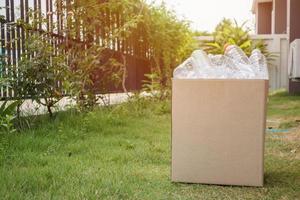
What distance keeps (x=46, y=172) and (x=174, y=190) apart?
22.7 inches

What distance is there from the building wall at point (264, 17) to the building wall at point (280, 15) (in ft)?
9.65

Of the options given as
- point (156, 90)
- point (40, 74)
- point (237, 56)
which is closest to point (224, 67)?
point (237, 56)

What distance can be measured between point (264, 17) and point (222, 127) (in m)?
13.7

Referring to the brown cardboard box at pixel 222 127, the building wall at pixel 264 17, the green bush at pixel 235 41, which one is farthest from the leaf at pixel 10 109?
the building wall at pixel 264 17

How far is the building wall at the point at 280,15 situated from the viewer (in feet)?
37.0

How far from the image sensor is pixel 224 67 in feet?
6.28

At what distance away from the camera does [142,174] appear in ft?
6.55

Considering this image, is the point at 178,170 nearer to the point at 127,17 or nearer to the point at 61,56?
the point at 61,56

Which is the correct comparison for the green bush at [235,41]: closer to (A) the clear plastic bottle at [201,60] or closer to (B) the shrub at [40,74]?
(B) the shrub at [40,74]

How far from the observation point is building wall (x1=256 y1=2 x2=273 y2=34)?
14.5 m

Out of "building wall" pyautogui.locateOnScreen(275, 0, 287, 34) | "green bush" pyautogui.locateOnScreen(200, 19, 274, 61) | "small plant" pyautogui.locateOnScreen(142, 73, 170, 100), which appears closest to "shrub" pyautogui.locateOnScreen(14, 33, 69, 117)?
"small plant" pyautogui.locateOnScreen(142, 73, 170, 100)

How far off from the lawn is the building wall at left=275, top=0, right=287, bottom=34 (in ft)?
27.1

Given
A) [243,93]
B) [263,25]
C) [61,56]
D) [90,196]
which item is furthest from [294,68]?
[263,25]

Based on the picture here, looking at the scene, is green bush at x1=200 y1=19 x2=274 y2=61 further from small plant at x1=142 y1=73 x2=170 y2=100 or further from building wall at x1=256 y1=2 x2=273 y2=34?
building wall at x1=256 y1=2 x2=273 y2=34
